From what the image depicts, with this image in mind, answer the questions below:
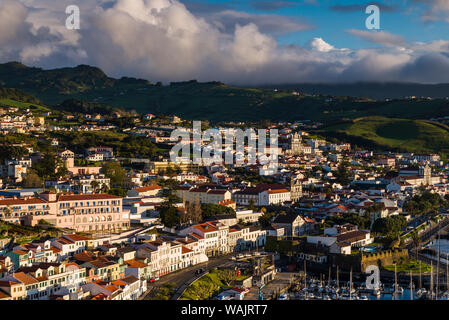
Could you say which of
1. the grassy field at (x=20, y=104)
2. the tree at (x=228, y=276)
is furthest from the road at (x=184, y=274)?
the grassy field at (x=20, y=104)

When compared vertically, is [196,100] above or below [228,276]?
above

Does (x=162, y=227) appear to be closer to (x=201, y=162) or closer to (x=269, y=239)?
(x=269, y=239)

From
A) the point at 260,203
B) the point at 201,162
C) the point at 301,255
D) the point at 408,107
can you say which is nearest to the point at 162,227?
the point at 301,255

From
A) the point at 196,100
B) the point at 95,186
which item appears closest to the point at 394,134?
the point at 95,186

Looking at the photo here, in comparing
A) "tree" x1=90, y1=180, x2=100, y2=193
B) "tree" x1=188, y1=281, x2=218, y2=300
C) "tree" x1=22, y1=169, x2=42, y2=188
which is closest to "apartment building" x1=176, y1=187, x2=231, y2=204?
A: "tree" x1=90, y1=180, x2=100, y2=193

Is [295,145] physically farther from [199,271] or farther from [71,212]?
[199,271]

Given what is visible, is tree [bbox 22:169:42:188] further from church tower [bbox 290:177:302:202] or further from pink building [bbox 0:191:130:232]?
church tower [bbox 290:177:302:202]
